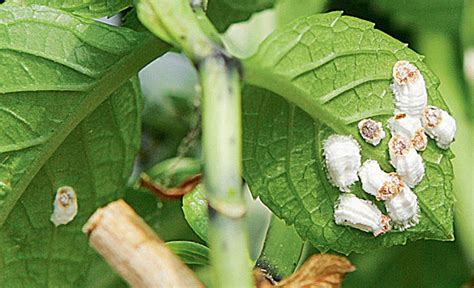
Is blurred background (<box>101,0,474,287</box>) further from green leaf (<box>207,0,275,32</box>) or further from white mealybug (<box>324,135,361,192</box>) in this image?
white mealybug (<box>324,135,361,192</box>)

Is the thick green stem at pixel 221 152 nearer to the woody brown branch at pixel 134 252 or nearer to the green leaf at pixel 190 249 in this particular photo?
the woody brown branch at pixel 134 252

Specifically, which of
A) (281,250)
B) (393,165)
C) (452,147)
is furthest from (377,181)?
(452,147)

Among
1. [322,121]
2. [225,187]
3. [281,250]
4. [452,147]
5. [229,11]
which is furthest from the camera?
[452,147]

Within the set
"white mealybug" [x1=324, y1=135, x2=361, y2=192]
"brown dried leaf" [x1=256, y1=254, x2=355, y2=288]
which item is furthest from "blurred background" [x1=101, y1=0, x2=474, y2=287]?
"brown dried leaf" [x1=256, y1=254, x2=355, y2=288]

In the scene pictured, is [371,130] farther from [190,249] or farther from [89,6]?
[89,6]

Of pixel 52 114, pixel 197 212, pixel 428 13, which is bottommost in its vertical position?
pixel 428 13

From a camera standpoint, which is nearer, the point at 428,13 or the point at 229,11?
the point at 229,11

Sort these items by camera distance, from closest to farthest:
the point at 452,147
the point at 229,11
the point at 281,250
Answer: the point at 281,250, the point at 229,11, the point at 452,147

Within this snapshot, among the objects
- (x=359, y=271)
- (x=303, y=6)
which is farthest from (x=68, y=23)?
(x=359, y=271)
